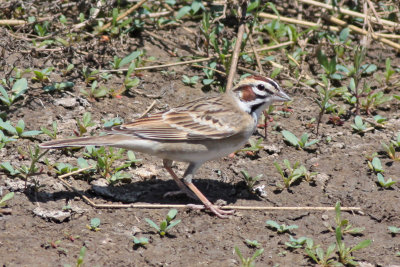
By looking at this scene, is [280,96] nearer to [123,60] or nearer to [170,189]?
[170,189]

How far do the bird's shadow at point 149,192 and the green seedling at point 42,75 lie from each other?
1.92 metres

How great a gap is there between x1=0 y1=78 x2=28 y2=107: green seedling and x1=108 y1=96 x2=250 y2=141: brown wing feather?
169 cm

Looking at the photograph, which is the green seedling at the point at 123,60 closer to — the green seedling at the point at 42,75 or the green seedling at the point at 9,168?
the green seedling at the point at 42,75

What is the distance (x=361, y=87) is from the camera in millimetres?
8039

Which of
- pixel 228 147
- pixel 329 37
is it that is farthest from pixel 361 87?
pixel 228 147

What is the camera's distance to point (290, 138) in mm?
6953

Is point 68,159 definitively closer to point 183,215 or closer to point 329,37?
point 183,215

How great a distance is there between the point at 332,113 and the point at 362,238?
2.36m

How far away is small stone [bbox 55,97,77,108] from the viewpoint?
709cm

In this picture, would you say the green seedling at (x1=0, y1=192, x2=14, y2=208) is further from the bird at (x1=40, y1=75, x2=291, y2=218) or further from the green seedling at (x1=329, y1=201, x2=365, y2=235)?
the green seedling at (x1=329, y1=201, x2=365, y2=235)

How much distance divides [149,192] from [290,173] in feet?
4.84

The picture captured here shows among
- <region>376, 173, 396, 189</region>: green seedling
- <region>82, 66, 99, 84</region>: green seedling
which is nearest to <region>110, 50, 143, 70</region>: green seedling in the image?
<region>82, 66, 99, 84</region>: green seedling

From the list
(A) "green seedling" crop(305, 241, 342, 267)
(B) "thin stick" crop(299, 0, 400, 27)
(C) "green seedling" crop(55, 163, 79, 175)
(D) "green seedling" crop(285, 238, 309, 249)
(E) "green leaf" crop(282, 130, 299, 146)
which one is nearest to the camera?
(A) "green seedling" crop(305, 241, 342, 267)

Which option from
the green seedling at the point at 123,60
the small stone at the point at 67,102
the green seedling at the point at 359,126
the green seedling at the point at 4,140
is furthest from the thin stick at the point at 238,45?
the green seedling at the point at 4,140
